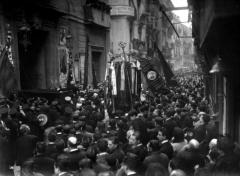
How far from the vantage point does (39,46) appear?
17.9 m

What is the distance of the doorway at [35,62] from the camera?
56.9 feet

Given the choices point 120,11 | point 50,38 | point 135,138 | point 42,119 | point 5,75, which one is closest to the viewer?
point 135,138

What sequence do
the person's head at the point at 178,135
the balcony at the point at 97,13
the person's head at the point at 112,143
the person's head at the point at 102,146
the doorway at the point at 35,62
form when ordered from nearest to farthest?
1. the person's head at the point at 102,146
2. the person's head at the point at 112,143
3. the person's head at the point at 178,135
4. the doorway at the point at 35,62
5. the balcony at the point at 97,13

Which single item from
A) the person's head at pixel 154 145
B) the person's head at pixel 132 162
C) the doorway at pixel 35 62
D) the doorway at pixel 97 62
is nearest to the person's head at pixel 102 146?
the person's head at pixel 154 145

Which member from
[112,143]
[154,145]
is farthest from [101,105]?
[154,145]

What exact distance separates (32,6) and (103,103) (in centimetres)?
492

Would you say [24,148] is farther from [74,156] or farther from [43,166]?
[74,156]

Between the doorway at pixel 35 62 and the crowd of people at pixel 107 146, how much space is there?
6320 mm

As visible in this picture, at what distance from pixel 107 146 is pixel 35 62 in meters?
11.6

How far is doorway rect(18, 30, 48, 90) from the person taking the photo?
17.3 m

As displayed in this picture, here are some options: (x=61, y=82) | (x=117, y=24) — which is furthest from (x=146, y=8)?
(x=61, y=82)

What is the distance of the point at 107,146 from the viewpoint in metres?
6.98

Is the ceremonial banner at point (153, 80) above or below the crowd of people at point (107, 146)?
above

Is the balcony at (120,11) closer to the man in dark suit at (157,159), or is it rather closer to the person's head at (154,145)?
the person's head at (154,145)
